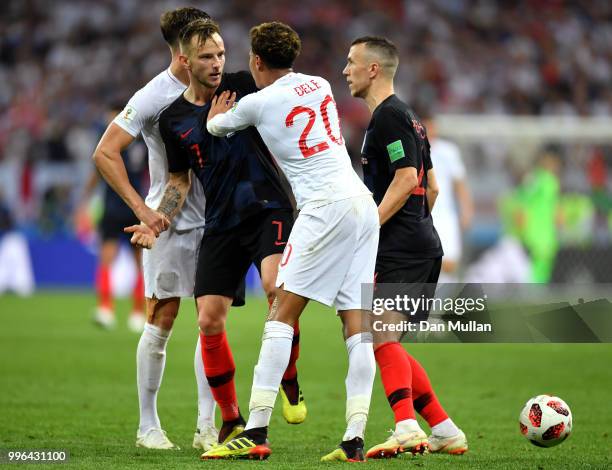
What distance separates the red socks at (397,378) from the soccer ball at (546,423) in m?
0.65

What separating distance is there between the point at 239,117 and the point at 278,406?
11.0 ft

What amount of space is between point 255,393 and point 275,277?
0.78 metres

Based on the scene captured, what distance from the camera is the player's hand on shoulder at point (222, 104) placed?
19.8 feet

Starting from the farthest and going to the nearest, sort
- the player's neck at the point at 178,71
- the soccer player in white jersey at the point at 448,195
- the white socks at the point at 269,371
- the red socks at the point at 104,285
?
the red socks at the point at 104,285 < the soccer player in white jersey at the point at 448,195 < the player's neck at the point at 178,71 < the white socks at the point at 269,371

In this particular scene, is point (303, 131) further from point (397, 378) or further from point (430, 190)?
point (397, 378)

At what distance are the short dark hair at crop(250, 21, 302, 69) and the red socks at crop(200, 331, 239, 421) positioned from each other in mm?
1604

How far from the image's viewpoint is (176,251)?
6578 millimetres

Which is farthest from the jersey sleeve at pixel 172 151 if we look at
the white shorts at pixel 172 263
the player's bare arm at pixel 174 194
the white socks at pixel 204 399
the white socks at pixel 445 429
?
the white socks at pixel 445 429

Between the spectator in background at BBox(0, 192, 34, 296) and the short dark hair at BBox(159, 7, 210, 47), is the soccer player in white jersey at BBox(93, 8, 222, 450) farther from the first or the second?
the spectator in background at BBox(0, 192, 34, 296)

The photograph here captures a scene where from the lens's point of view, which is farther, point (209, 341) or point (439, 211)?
point (439, 211)

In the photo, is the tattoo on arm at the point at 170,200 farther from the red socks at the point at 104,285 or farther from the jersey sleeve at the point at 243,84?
the red socks at the point at 104,285

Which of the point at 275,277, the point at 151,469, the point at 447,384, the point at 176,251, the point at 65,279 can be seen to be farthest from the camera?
the point at 65,279

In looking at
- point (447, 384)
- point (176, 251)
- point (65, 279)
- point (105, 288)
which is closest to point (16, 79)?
point (65, 279)

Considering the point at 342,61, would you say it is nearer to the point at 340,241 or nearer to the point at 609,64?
the point at 609,64
